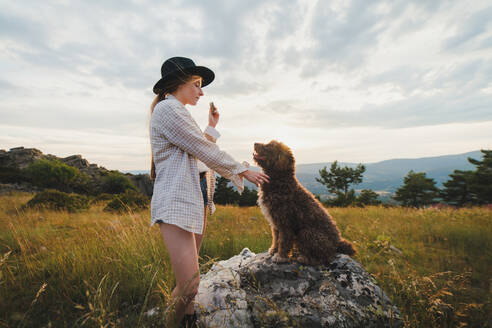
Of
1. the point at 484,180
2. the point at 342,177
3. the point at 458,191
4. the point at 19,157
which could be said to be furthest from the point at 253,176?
the point at 458,191

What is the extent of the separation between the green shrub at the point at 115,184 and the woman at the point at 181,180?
43503 mm

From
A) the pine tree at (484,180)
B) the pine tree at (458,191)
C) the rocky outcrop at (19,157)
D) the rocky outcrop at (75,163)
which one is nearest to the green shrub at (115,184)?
the rocky outcrop at (75,163)

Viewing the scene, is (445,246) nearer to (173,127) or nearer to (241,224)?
(241,224)

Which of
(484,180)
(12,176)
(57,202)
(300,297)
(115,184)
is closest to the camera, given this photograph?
(300,297)

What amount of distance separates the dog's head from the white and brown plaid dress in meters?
0.65

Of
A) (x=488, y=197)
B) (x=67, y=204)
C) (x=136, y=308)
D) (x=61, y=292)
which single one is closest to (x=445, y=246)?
(x=136, y=308)

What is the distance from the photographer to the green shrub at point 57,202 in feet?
38.8

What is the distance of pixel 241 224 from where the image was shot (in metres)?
7.68

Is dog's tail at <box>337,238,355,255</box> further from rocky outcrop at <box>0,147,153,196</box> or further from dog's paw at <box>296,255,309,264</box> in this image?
rocky outcrop at <box>0,147,153,196</box>

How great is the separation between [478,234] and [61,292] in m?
9.15

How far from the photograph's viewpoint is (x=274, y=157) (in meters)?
2.97

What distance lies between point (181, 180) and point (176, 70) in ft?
4.24

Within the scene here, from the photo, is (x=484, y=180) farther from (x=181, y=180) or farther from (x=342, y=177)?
(x=181, y=180)

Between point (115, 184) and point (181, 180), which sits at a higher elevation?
point (181, 180)
